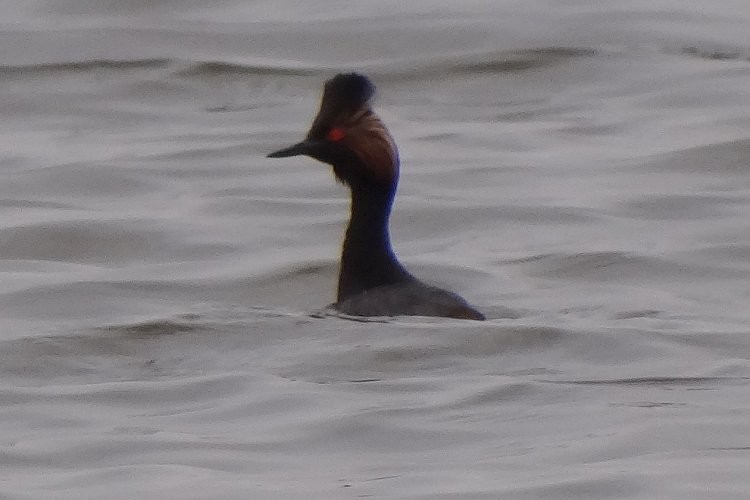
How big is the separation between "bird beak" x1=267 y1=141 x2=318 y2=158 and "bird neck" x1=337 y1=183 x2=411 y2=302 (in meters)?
0.36

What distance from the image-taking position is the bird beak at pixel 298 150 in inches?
443

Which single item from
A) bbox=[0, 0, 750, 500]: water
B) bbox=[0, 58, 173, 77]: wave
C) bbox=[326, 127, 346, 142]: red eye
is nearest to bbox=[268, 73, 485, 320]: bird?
bbox=[326, 127, 346, 142]: red eye

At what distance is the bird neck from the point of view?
11.5 m

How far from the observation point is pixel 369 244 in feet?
38.0

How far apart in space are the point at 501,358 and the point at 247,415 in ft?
5.34

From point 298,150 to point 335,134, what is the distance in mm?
227

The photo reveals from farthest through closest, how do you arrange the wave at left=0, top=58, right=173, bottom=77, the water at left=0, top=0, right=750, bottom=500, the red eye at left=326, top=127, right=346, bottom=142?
the wave at left=0, top=58, right=173, bottom=77
the red eye at left=326, top=127, right=346, bottom=142
the water at left=0, top=0, right=750, bottom=500

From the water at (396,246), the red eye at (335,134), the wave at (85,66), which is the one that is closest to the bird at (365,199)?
the red eye at (335,134)

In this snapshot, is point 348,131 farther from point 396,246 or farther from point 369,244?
point 396,246

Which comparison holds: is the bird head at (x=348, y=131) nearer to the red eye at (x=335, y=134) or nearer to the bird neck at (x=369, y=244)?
the red eye at (x=335, y=134)

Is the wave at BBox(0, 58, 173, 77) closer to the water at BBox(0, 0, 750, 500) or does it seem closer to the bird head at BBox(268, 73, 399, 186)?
the water at BBox(0, 0, 750, 500)

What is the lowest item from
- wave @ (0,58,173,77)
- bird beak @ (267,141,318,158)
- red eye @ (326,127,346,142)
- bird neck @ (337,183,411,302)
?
wave @ (0,58,173,77)

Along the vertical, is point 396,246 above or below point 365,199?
below

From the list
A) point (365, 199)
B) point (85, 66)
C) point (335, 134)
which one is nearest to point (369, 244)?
point (365, 199)
